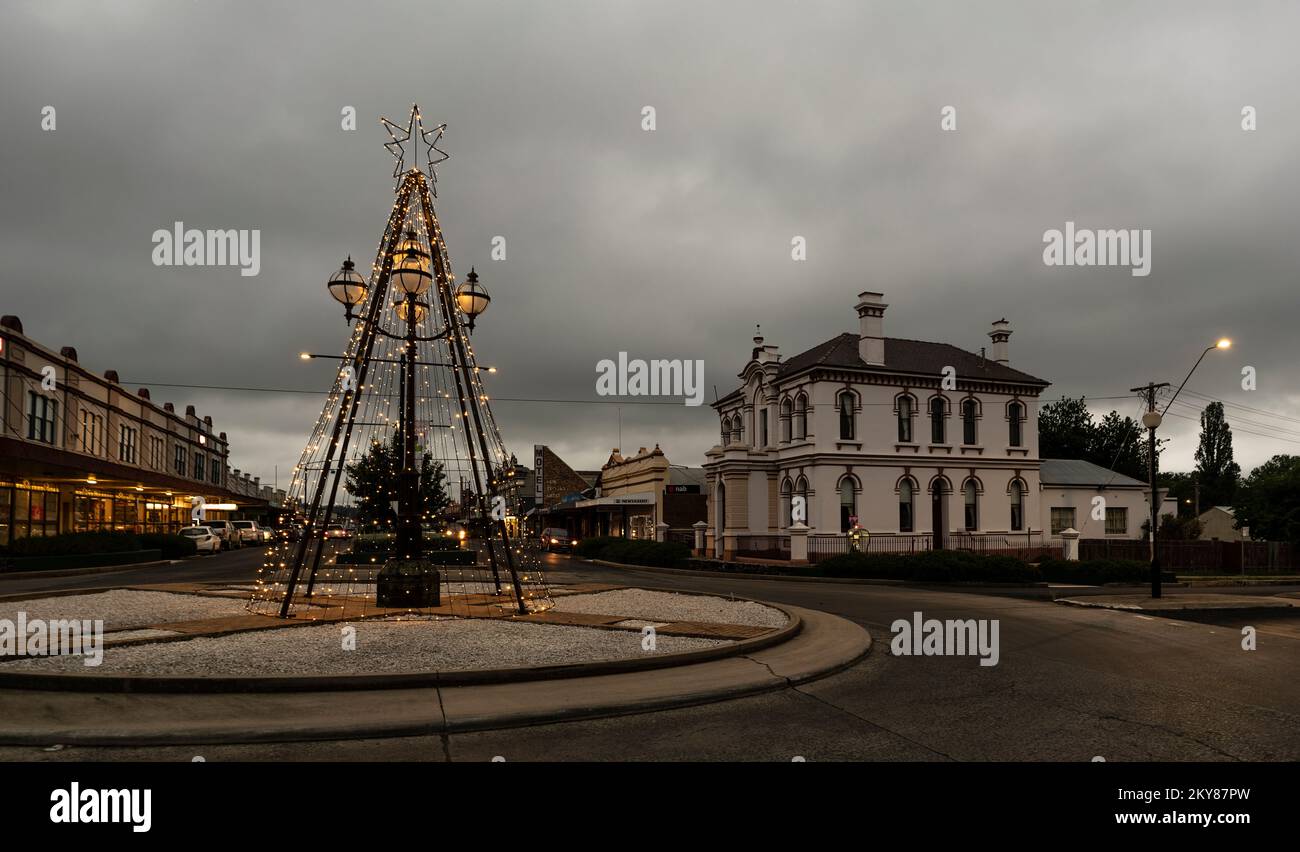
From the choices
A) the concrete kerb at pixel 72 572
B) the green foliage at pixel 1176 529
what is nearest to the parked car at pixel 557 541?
the concrete kerb at pixel 72 572

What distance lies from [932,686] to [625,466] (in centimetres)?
4727

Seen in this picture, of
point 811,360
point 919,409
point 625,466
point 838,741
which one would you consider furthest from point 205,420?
point 838,741

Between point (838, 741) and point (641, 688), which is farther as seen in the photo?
point (641, 688)

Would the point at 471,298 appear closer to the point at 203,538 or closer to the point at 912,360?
the point at 912,360

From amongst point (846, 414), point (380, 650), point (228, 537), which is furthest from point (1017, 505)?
point (228, 537)

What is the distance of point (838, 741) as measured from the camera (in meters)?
6.74

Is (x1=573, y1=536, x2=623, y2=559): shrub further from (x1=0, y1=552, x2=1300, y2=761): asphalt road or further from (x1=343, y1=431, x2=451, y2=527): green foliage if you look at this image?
(x1=0, y1=552, x2=1300, y2=761): asphalt road

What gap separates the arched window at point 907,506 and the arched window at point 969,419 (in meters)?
4.11

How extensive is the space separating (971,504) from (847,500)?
735 centimetres

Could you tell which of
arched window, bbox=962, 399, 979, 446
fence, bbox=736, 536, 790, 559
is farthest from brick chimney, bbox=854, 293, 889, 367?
fence, bbox=736, 536, 790, 559

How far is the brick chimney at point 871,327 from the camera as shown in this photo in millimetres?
38188

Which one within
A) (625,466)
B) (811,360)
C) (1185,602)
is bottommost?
(1185,602)

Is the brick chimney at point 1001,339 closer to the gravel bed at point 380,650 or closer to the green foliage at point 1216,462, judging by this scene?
the gravel bed at point 380,650
